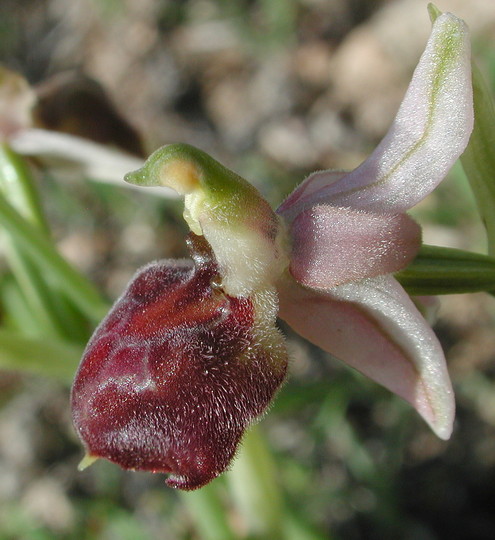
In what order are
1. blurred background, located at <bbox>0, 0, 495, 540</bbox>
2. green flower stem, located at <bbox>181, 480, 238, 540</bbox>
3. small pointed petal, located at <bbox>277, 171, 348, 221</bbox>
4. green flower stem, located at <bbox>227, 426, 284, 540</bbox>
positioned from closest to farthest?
small pointed petal, located at <bbox>277, 171, 348, 221</bbox> → green flower stem, located at <bbox>227, 426, 284, 540</bbox> → green flower stem, located at <bbox>181, 480, 238, 540</bbox> → blurred background, located at <bbox>0, 0, 495, 540</bbox>

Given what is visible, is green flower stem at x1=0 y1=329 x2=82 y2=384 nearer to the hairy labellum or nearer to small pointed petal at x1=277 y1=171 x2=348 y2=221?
the hairy labellum

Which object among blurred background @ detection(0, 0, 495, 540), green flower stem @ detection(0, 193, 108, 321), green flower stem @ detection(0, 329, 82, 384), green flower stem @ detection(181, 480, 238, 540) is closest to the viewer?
green flower stem @ detection(0, 193, 108, 321)

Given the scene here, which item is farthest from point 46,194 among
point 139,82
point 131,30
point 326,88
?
point 326,88

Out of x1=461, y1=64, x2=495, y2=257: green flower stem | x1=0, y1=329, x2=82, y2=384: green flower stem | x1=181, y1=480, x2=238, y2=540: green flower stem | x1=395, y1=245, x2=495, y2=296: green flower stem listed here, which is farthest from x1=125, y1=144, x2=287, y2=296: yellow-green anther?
x1=181, y1=480, x2=238, y2=540: green flower stem

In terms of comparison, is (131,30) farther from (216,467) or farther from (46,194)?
(216,467)

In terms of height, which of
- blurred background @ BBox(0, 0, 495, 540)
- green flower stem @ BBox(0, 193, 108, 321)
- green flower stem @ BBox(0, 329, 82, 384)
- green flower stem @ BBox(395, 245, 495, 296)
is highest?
green flower stem @ BBox(395, 245, 495, 296)

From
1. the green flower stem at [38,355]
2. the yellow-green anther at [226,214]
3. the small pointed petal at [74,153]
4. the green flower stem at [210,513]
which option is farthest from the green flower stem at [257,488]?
the yellow-green anther at [226,214]
